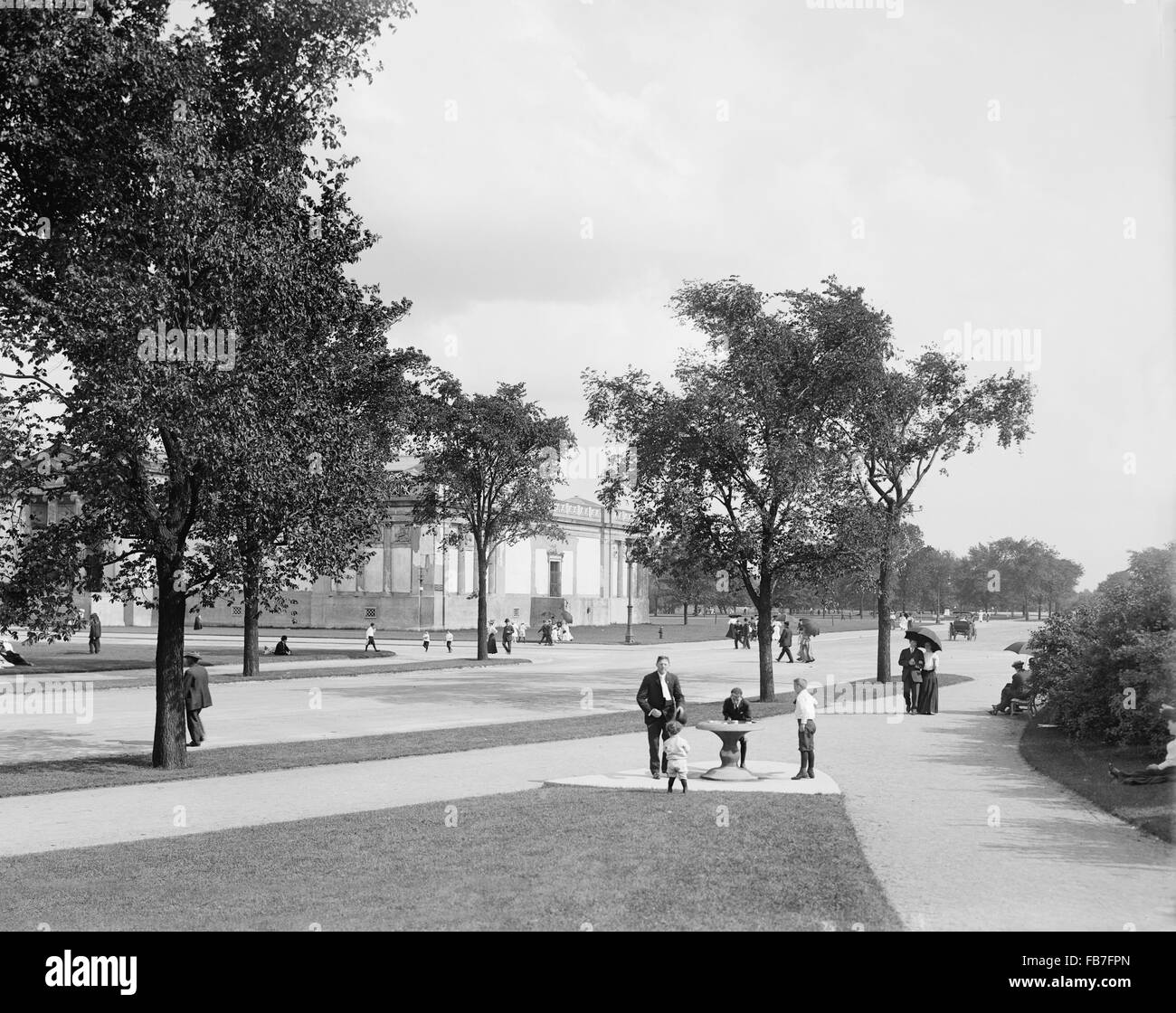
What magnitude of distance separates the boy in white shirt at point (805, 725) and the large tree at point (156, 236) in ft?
28.9

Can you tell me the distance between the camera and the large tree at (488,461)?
150ft

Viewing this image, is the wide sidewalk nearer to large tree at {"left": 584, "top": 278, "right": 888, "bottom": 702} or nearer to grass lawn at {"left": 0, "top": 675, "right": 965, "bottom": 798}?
grass lawn at {"left": 0, "top": 675, "right": 965, "bottom": 798}

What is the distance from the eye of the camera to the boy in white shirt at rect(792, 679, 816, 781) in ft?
52.7

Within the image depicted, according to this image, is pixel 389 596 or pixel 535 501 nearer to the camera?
pixel 535 501

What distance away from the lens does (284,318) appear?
17.7 m

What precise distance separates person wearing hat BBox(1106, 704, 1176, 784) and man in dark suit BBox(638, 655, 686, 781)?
5994 mm

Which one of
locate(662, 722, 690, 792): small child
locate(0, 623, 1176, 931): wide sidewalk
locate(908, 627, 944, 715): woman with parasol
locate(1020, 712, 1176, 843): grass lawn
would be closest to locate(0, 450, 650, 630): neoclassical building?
locate(908, 627, 944, 715): woman with parasol

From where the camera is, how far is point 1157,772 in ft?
50.5

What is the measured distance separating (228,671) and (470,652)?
59.6ft

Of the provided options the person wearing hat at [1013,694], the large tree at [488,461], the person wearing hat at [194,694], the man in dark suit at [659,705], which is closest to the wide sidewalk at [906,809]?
the person wearing hat at [1013,694]

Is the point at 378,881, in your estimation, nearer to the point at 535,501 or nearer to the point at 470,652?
the point at 535,501
